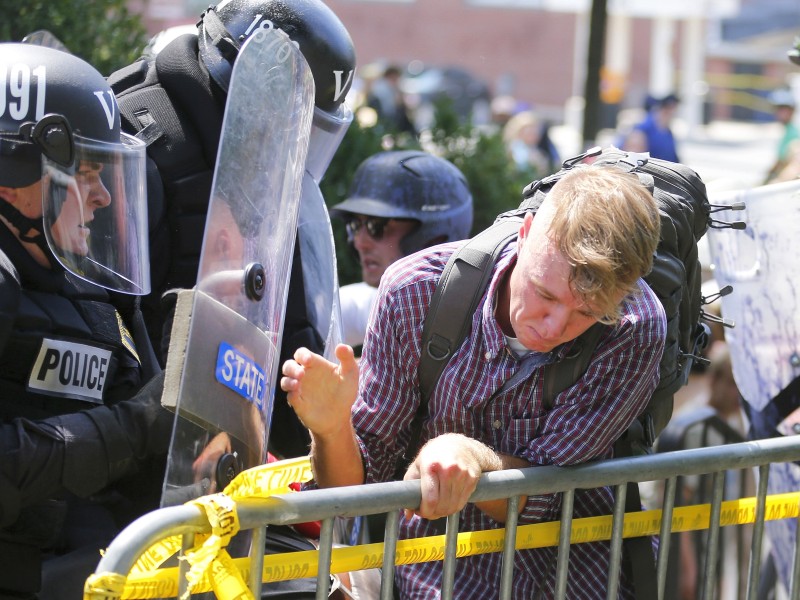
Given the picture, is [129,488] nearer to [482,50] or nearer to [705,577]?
[705,577]

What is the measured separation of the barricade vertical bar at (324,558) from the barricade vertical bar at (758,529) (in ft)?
3.59

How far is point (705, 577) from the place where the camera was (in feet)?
8.57

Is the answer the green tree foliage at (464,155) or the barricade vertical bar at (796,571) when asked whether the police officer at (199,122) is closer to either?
the barricade vertical bar at (796,571)

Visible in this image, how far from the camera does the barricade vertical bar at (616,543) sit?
2.42 metres

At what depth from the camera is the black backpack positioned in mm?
2373

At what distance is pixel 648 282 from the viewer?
250 cm

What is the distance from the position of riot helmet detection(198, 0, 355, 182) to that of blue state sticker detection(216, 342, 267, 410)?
115 centimetres

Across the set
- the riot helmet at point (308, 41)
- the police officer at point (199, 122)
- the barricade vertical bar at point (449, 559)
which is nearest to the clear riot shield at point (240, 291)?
the barricade vertical bar at point (449, 559)

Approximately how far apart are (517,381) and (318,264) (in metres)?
Answer: 0.97

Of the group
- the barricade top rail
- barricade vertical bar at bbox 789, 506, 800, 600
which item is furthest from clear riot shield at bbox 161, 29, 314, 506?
→ barricade vertical bar at bbox 789, 506, 800, 600

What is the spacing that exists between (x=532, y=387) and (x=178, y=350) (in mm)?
809

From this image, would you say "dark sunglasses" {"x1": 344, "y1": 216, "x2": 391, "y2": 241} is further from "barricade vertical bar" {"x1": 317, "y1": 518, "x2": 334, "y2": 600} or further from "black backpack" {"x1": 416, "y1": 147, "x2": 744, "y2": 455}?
"barricade vertical bar" {"x1": 317, "y1": 518, "x2": 334, "y2": 600}

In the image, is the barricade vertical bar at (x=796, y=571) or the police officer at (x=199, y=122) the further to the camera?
the police officer at (x=199, y=122)

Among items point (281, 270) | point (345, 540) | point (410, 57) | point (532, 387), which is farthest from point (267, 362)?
point (410, 57)
